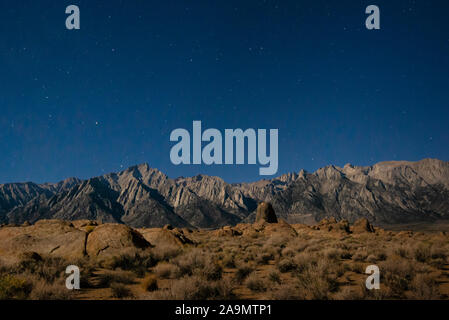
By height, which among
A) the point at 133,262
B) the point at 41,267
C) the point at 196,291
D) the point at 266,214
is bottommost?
the point at 266,214

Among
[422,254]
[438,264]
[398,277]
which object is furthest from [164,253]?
[422,254]

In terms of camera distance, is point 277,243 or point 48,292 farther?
point 277,243

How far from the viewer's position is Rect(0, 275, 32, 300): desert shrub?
7.87 m

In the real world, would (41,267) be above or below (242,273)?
above

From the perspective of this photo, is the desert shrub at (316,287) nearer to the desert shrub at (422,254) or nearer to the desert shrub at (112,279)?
the desert shrub at (112,279)

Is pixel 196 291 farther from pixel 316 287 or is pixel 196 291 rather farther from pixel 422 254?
pixel 422 254

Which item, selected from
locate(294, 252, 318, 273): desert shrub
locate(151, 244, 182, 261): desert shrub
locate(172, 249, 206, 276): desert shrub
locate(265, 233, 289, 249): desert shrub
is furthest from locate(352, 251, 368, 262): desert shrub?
locate(151, 244, 182, 261): desert shrub

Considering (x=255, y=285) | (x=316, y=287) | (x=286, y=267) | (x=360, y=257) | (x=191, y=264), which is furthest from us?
(x=360, y=257)

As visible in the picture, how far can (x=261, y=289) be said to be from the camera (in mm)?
Result: 9516

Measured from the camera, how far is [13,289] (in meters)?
8.13

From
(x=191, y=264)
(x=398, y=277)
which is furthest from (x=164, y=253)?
(x=398, y=277)

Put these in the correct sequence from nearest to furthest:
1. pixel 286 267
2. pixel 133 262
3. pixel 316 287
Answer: pixel 316 287, pixel 286 267, pixel 133 262
